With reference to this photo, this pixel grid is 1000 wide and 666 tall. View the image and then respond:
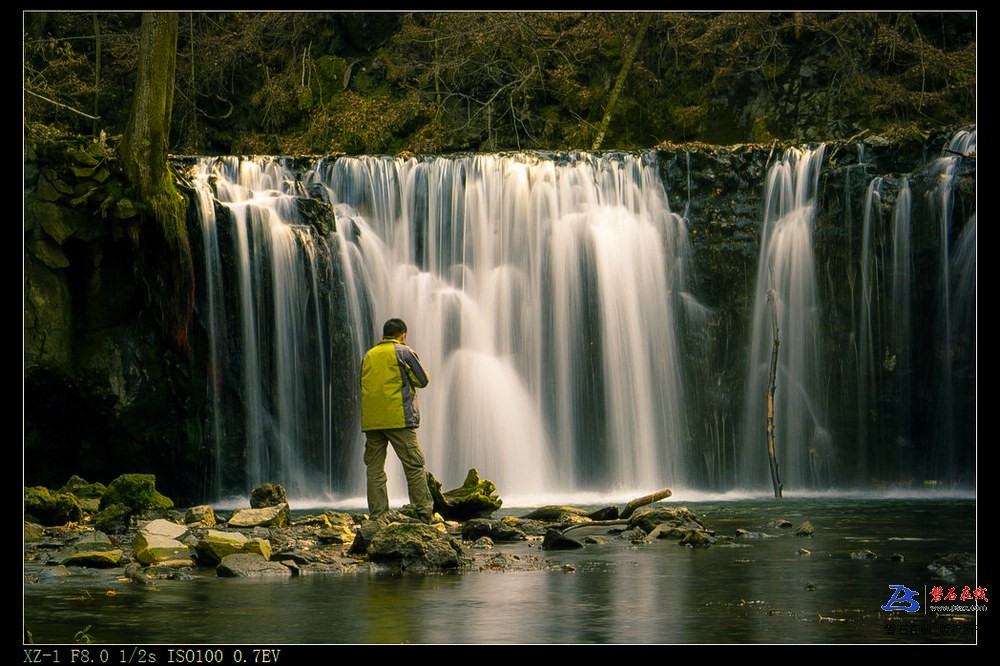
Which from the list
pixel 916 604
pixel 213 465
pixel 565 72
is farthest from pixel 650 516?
pixel 565 72

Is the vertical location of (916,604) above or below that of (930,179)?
below

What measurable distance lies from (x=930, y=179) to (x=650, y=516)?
10953 mm

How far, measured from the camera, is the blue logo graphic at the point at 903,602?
707 centimetres

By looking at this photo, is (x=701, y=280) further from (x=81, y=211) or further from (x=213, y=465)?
(x=81, y=211)

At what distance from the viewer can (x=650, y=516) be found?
472 inches

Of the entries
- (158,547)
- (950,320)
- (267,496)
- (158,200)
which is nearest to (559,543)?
(158,547)

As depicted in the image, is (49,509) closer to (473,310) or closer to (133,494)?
(133,494)

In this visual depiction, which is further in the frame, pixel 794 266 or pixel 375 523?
pixel 794 266

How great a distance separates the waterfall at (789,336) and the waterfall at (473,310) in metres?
1.35

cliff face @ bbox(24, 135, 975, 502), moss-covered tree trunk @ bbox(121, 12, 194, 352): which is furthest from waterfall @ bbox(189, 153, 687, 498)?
moss-covered tree trunk @ bbox(121, 12, 194, 352)

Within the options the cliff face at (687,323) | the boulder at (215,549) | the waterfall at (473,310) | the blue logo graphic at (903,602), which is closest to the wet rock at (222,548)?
the boulder at (215,549)

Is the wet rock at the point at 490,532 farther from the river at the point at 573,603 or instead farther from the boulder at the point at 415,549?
the boulder at the point at 415,549

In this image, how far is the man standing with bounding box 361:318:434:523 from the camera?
1089cm

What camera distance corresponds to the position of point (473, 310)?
20516 millimetres
